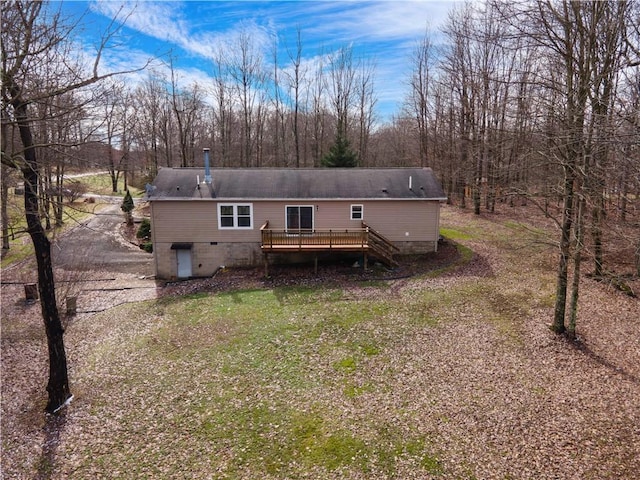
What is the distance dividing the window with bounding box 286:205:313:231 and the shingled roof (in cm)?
59

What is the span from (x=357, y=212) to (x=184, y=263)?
8.65 metres

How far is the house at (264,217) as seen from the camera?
1753 cm

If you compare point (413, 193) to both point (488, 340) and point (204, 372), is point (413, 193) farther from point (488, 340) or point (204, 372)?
point (204, 372)

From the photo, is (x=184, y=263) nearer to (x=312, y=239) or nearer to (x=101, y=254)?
(x=312, y=239)

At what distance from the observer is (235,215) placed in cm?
1762

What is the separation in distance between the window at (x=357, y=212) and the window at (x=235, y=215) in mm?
4827

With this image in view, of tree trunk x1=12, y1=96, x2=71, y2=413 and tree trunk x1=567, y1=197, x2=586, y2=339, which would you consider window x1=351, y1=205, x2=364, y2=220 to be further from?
tree trunk x1=12, y1=96, x2=71, y2=413

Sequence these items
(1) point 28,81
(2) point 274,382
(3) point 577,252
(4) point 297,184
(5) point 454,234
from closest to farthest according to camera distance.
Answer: (1) point 28,81
(2) point 274,382
(3) point 577,252
(4) point 297,184
(5) point 454,234

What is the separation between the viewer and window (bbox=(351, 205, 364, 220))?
703 inches

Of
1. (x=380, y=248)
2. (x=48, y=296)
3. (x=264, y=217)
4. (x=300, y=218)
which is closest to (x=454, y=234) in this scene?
(x=380, y=248)

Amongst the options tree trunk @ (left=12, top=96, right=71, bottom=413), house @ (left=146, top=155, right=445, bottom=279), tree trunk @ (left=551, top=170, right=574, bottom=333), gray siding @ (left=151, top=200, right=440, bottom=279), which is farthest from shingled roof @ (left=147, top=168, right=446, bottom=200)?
tree trunk @ (left=12, top=96, right=71, bottom=413)

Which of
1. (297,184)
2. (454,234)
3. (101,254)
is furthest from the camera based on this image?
(101,254)

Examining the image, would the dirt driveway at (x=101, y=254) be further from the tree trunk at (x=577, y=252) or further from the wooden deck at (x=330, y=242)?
the tree trunk at (x=577, y=252)

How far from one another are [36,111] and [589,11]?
12556 millimetres
